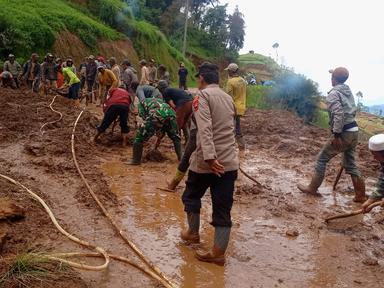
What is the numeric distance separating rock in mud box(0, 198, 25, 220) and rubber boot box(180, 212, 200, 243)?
1686mm

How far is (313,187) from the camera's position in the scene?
6.89m

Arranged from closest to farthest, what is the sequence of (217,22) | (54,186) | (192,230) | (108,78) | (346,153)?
(192,230)
(54,186)
(346,153)
(108,78)
(217,22)

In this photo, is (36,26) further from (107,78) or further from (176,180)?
(176,180)

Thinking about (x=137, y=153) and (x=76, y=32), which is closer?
(x=137, y=153)

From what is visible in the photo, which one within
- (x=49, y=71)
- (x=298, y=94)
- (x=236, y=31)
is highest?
(x=236, y=31)

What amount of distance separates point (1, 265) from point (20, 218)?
4.54ft

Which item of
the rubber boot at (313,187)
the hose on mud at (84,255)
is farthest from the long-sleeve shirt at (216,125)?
the rubber boot at (313,187)

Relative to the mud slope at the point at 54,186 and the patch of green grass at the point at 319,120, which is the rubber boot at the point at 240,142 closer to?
the mud slope at the point at 54,186

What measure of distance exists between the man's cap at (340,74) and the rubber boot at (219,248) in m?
3.20

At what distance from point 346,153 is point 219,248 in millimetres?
3193

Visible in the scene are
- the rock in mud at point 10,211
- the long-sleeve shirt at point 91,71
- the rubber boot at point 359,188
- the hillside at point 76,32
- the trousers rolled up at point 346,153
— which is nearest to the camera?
the rock in mud at point 10,211

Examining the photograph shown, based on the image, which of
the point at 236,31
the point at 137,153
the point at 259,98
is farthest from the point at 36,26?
the point at 236,31

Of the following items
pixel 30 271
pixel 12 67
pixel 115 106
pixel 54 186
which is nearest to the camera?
pixel 30 271

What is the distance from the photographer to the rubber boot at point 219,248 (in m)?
4.17
